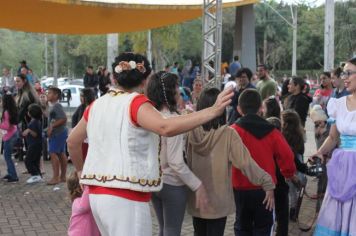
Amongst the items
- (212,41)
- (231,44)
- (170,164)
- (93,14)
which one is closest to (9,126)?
(93,14)

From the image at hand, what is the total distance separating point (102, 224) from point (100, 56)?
4969cm

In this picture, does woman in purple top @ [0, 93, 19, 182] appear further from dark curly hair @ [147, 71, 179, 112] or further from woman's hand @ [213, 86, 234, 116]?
woman's hand @ [213, 86, 234, 116]

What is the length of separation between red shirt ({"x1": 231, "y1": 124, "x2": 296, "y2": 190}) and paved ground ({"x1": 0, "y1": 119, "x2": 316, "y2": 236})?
5.94 feet

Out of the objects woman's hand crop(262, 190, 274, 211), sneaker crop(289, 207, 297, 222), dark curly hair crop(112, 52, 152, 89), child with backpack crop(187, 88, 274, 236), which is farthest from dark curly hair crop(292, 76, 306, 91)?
dark curly hair crop(112, 52, 152, 89)

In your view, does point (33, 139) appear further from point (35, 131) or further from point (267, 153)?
point (267, 153)

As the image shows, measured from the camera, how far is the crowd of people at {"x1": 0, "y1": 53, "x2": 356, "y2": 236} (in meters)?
2.97

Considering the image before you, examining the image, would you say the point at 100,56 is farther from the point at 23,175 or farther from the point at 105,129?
the point at 105,129

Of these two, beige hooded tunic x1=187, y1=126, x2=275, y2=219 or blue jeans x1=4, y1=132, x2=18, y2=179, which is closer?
beige hooded tunic x1=187, y1=126, x2=275, y2=219

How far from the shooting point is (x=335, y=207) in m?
4.41

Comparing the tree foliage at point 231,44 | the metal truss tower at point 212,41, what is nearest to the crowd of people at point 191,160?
the metal truss tower at point 212,41

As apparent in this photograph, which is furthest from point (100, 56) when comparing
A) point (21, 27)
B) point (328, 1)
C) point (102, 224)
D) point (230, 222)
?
point (102, 224)

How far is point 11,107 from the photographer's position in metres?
9.21

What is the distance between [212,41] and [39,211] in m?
4.35

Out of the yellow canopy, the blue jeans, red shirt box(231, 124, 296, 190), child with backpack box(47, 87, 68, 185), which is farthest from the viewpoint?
the yellow canopy
